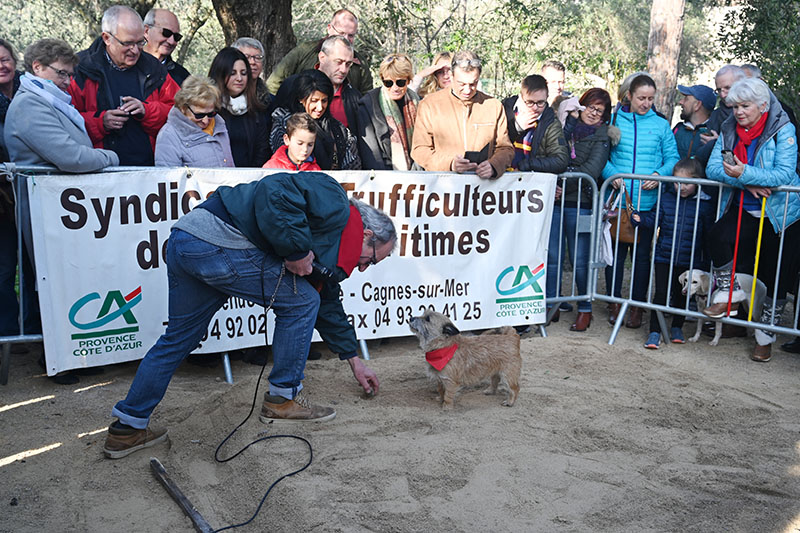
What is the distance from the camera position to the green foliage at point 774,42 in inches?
Result: 423

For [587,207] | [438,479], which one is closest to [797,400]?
[587,207]

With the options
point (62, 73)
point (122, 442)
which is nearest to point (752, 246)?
point (122, 442)

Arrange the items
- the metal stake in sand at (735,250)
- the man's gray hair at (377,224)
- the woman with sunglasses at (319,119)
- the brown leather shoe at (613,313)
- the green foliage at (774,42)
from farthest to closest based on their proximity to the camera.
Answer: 1. the green foliage at (774,42)
2. the brown leather shoe at (613,313)
3. the metal stake in sand at (735,250)
4. the woman with sunglasses at (319,119)
5. the man's gray hair at (377,224)

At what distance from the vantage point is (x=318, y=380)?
20.4ft

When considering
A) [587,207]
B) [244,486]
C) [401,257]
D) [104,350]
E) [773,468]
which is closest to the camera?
[244,486]

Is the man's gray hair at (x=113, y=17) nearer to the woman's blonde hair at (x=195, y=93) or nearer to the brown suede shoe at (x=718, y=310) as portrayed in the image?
the woman's blonde hair at (x=195, y=93)

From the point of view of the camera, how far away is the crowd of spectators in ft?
20.4

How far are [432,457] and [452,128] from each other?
11.5ft

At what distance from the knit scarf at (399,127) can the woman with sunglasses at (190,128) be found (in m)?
1.78

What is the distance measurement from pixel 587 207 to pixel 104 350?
192 inches

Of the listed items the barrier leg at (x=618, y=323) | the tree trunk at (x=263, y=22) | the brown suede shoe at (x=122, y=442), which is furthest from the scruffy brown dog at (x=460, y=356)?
the tree trunk at (x=263, y=22)

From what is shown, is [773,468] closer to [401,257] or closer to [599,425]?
[599,425]

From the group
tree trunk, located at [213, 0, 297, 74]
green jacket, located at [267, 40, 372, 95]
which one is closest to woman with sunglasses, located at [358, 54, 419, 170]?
→ green jacket, located at [267, 40, 372, 95]

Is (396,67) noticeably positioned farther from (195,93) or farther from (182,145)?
(182,145)
